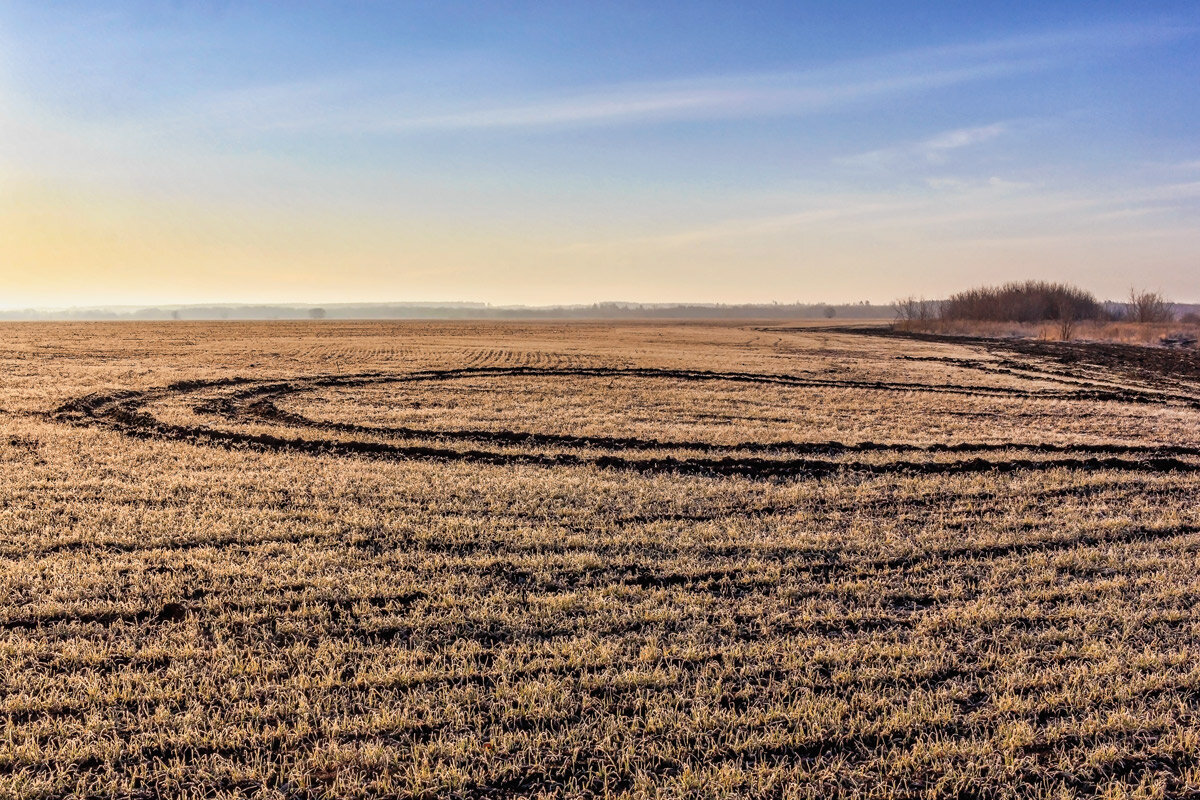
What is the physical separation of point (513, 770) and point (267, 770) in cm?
153

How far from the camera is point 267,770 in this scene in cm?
475

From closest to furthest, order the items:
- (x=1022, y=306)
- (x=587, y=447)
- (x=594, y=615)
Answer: (x=594, y=615), (x=587, y=447), (x=1022, y=306)

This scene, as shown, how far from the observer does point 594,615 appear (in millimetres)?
7133

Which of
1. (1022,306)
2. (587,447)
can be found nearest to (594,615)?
(587,447)

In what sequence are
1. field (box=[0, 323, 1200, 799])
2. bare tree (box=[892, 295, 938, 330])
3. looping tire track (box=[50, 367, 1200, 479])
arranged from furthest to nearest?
bare tree (box=[892, 295, 938, 330]) < looping tire track (box=[50, 367, 1200, 479]) < field (box=[0, 323, 1200, 799])

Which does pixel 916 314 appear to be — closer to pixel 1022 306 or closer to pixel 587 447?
pixel 1022 306

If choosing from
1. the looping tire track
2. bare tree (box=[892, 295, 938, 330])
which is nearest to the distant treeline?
bare tree (box=[892, 295, 938, 330])

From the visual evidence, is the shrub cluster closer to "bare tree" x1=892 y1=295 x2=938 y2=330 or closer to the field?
"bare tree" x1=892 y1=295 x2=938 y2=330

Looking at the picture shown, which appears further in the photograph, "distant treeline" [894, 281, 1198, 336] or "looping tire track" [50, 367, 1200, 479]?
"distant treeline" [894, 281, 1198, 336]

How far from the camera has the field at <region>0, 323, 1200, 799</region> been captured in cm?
488

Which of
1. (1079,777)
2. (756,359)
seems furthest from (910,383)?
(1079,777)

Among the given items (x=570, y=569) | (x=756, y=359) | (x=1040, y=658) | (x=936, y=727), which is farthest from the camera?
(x=756, y=359)

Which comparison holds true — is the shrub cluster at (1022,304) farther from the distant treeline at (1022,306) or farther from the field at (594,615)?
the field at (594,615)

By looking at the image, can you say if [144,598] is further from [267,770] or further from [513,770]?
[513,770]
